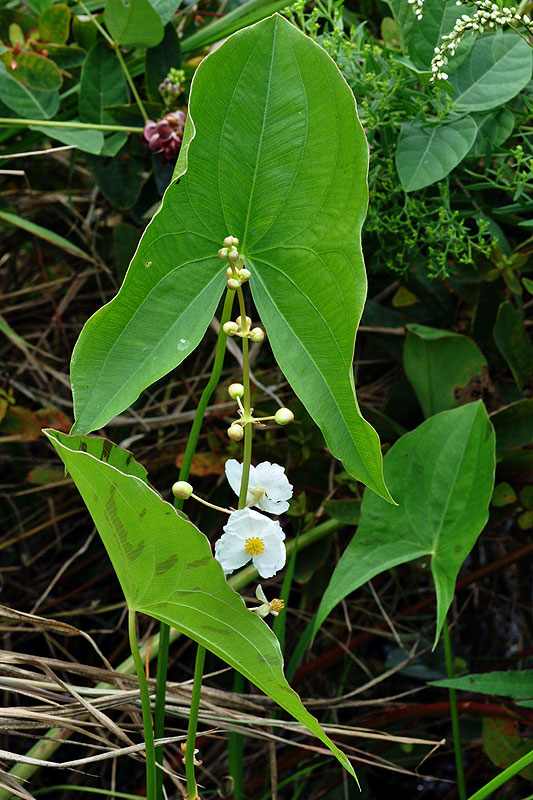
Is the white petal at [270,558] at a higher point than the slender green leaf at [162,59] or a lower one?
lower

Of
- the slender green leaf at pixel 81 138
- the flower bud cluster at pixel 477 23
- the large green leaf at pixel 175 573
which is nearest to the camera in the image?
the large green leaf at pixel 175 573

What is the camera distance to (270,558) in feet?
1.25

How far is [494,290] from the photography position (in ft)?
2.23

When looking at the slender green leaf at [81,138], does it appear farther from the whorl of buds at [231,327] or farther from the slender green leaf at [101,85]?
the whorl of buds at [231,327]

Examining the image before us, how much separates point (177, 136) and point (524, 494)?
46 centimetres

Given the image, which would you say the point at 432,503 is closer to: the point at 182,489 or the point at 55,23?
the point at 182,489

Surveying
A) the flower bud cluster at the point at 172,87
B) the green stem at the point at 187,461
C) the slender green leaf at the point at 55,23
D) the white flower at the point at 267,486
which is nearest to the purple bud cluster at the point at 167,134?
the flower bud cluster at the point at 172,87

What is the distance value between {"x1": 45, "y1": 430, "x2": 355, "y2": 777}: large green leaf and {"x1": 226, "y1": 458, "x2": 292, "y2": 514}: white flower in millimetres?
70

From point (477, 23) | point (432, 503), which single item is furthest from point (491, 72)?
point (432, 503)

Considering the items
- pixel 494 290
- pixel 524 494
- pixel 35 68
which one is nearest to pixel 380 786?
pixel 524 494

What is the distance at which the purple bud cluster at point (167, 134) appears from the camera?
65 cm

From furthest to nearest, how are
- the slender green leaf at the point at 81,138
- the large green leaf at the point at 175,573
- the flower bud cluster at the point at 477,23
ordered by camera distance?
1. the slender green leaf at the point at 81,138
2. the flower bud cluster at the point at 477,23
3. the large green leaf at the point at 175,573

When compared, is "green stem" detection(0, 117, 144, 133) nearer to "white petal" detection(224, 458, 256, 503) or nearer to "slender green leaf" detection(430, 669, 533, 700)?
"white petal" detection(224, 458, 256, 503)

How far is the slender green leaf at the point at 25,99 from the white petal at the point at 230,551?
51 centimetres
